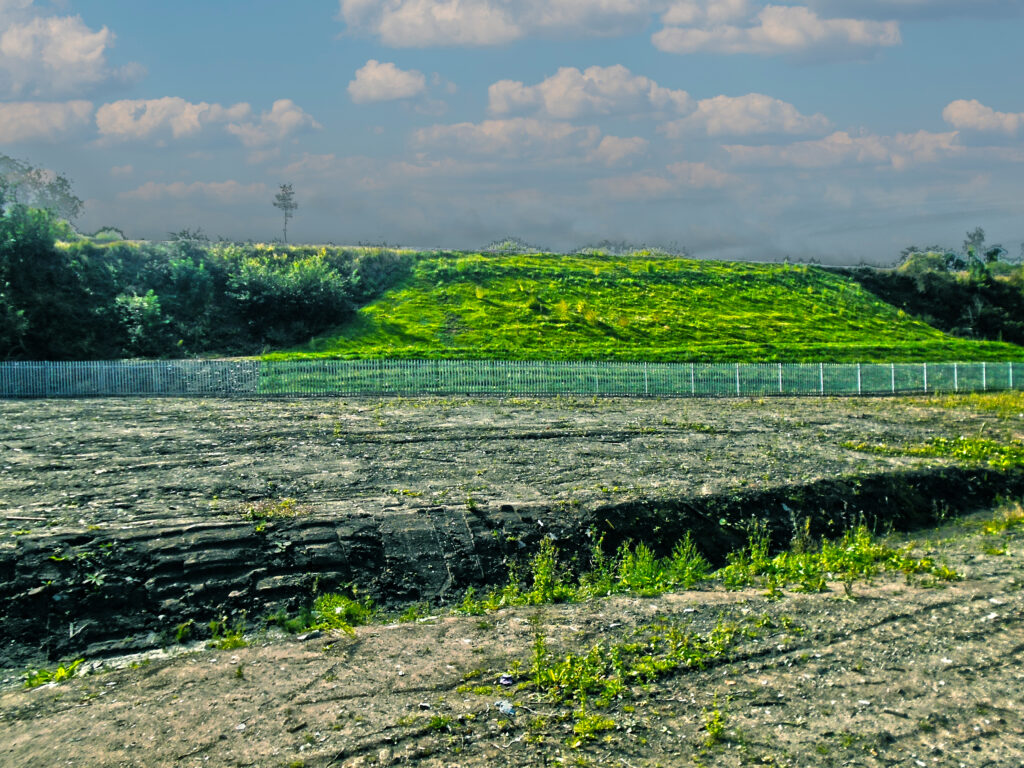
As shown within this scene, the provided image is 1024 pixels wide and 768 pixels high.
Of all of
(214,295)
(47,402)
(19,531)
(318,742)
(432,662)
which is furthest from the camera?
(214,295)

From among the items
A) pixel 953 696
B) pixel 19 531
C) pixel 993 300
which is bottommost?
pixel 953 696

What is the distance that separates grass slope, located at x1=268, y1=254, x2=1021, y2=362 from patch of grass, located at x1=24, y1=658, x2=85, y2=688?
106ft

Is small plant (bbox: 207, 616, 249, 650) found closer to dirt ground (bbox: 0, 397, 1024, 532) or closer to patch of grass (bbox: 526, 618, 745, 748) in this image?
dirt ground (bbox: 0, 397, 1024, 532)

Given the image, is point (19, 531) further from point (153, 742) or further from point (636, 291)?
point (636, 291)

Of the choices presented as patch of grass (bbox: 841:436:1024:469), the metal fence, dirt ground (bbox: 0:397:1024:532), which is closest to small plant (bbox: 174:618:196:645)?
dirt ground (bbox: 0:397:1024:532)

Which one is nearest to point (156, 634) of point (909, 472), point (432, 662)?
point (432, 662)

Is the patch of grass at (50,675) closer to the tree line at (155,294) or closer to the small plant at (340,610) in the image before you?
the small plant at (340,610)

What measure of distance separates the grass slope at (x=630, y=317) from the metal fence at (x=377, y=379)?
20.8 feet

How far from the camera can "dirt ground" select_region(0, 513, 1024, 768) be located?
22.2ft

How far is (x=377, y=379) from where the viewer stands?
34312 millimetres

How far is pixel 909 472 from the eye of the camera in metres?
17.2

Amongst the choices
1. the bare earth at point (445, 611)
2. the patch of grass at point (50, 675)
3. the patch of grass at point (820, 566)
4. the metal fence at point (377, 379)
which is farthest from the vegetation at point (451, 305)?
the patch of grass at point (50, 675)

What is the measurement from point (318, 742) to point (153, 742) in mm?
1506

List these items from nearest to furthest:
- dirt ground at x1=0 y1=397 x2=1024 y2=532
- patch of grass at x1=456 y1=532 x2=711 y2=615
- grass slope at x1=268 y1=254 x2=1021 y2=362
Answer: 1. patch of grass at x1=456 y1=532 x2=711 y2=615
2. dirt ground at x1=0 y1=397 x2=1024 y2=532
3. grass slope at x1=268 y1=254 x2=1021 y2=362
